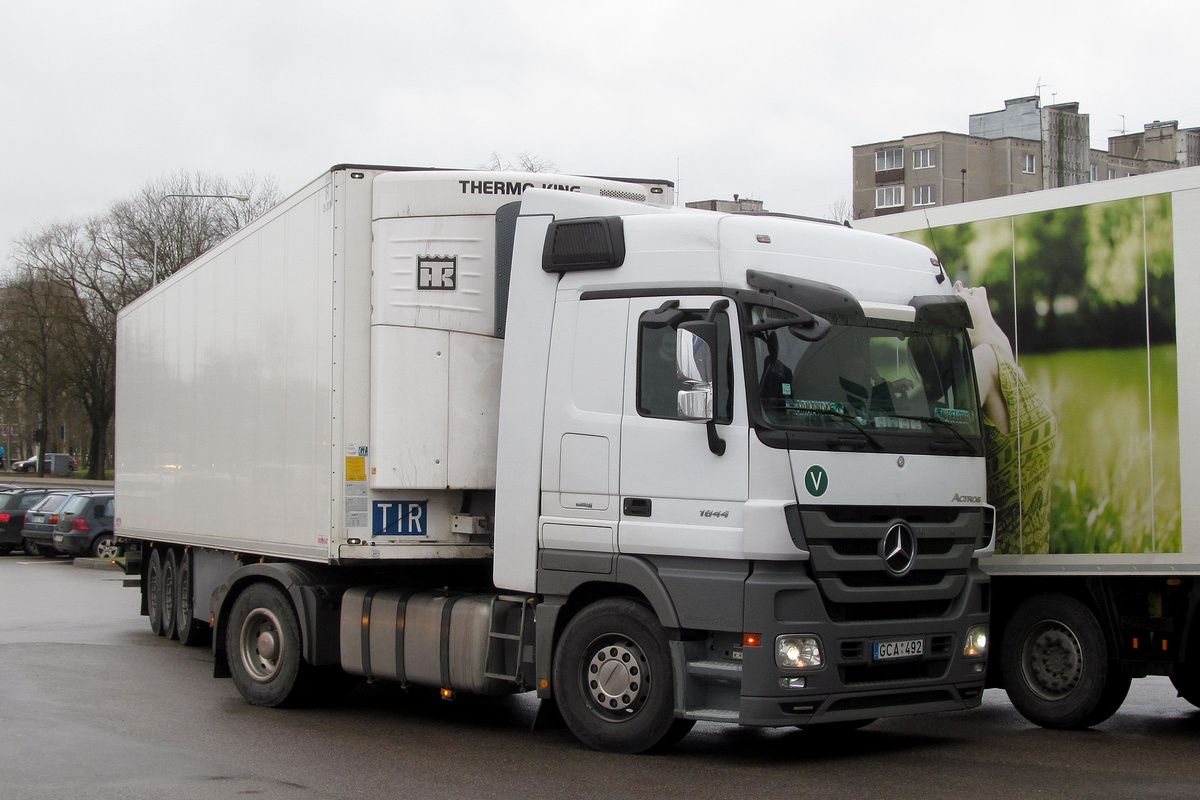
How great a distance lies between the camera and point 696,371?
7.60 m

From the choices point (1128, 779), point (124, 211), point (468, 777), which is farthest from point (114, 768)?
point (124, 211)

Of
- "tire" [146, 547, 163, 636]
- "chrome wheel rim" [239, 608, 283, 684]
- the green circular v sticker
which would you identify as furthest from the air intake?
"tire" [146, 547, 163, 636]

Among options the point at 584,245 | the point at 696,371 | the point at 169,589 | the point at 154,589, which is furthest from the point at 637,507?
the point at 154,589

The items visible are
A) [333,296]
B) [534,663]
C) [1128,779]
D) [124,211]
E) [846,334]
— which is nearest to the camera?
[1128,779]

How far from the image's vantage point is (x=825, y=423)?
7.67m

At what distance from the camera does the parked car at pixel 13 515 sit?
31344 mm

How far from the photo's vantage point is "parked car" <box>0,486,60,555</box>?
31.3m

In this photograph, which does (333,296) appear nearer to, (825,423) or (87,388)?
(825,423)

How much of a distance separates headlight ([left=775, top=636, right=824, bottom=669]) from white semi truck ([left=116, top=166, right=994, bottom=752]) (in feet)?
0.07

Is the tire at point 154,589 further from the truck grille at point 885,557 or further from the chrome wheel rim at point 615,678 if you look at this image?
the truck grille at point 885,557

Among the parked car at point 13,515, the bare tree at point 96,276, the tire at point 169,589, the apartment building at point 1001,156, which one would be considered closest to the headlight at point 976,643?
the tire at point 169,589

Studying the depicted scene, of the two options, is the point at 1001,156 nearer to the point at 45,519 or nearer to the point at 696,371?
the point at 45,519

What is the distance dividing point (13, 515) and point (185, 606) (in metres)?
20.1

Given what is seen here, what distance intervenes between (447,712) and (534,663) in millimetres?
1987
